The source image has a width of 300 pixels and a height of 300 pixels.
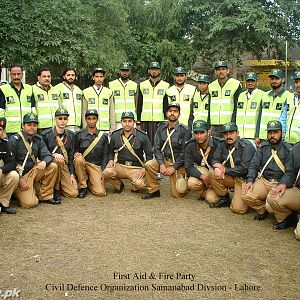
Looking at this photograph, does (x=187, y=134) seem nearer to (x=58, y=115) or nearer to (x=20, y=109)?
(x=58, y=115)

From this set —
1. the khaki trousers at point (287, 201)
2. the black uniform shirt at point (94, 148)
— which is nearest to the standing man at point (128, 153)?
the black uniform shirt at point (94, 148)

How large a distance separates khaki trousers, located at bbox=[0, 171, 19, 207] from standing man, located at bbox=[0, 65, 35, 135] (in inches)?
47.4

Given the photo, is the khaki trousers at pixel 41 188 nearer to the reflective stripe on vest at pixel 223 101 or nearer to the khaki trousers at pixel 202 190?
the khaki trousers at pixel 202 190

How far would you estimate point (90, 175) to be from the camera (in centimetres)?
736

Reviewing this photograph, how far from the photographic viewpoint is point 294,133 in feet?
21.4

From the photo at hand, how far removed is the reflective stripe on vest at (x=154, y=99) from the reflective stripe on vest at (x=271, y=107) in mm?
1932

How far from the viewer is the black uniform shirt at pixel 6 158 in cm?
612

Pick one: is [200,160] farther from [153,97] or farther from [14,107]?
[14,107]

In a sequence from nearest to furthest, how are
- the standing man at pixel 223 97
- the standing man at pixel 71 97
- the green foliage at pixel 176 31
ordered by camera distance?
the standing man at pixel 223 97
the standing man at pixel 71 97
the green foliage at pixel 176 31

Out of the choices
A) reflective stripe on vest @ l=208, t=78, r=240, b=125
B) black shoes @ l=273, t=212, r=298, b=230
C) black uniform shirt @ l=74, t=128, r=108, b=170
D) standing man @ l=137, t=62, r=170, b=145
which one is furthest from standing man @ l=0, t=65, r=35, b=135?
black shoes @ l=273, t=212, r=298, b=230

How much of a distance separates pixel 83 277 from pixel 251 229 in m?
2.50

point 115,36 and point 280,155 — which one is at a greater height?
point 115,36

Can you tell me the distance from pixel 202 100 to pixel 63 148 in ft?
8.71

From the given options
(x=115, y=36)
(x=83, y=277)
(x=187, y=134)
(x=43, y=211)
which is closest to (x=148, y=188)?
(x=187, y=134)
